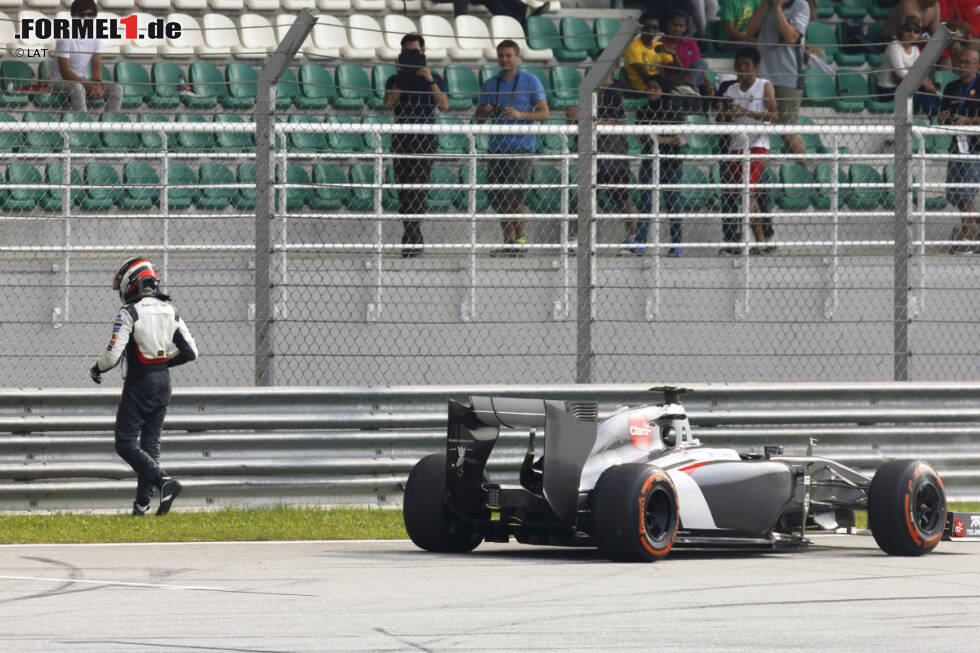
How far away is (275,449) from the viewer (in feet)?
33.9

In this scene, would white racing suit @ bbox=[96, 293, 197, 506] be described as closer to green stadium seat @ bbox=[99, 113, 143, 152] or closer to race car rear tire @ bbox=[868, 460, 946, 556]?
race car rear tire @ bbox=[868, 460, 946, 556]

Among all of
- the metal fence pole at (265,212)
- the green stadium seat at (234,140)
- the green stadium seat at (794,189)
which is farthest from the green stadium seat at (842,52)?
the metal fence pole at (265,212)

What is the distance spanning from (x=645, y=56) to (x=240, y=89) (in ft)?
13.8

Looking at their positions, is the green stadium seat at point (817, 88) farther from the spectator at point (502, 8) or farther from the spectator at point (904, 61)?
the spectator at point (502, 8)

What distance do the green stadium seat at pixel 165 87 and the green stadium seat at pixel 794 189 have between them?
586cm

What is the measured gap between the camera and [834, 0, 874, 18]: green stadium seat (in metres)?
21.3

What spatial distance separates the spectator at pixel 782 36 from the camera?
55.6ft

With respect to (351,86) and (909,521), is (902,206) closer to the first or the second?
(909,521)

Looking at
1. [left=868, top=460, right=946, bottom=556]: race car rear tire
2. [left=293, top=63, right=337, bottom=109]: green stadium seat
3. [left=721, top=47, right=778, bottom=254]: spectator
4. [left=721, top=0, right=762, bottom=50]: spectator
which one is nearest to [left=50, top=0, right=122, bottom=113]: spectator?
[left=293, top=63, right=337, bottom=109]: green stadium seat

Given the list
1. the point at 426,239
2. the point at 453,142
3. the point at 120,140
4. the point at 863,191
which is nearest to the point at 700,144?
the point at 863,191

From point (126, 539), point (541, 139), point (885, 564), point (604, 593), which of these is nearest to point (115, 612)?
point (604, 593)

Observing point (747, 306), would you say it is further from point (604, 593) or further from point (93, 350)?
point (604, 593)

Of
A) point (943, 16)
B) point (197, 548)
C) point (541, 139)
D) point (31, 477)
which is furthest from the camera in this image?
point (943, 16)

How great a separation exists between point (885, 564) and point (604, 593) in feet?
6.66
